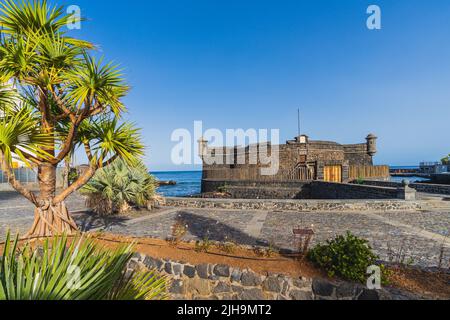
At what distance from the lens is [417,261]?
Result: 4535 mm

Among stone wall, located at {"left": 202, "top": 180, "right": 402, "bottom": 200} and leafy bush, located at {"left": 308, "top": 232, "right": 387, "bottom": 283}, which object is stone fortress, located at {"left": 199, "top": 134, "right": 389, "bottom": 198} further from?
leafy bush, located at {"left": 308, "top": 232, "right": 387, "bottom": 283}

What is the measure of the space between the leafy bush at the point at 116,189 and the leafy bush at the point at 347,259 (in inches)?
296

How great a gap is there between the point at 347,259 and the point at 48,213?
626 centimetres

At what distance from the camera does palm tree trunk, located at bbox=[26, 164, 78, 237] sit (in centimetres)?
496

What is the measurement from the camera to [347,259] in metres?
3.40

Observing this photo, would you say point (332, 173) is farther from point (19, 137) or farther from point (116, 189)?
point (19, 137)

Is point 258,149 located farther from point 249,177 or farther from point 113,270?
point 113,270

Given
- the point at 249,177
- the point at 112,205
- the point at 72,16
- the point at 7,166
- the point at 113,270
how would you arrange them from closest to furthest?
the point at 113,270 → the point at 7,166 → the point at 72,16 → the point at 112,205 → the point at 249,177

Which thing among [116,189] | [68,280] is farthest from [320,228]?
[116,189]

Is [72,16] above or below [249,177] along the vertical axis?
above

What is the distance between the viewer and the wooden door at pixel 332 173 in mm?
21938
